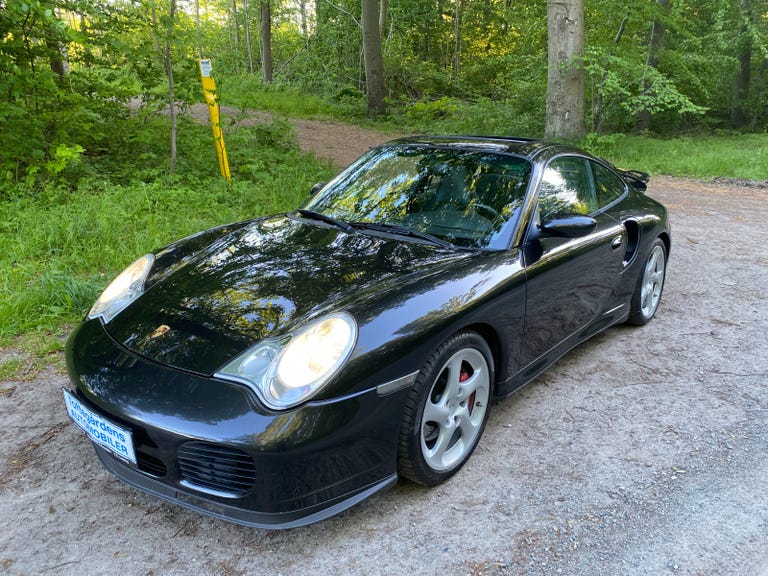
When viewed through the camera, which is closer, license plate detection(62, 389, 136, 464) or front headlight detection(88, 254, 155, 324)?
license plate detection(62, 389, 136, 464)

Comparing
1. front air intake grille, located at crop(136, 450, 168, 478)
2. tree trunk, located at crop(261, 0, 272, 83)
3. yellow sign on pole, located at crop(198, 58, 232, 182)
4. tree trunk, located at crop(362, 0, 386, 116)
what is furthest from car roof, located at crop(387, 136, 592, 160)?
A: tree trunk, located at crop(261, 0, 272, 83)

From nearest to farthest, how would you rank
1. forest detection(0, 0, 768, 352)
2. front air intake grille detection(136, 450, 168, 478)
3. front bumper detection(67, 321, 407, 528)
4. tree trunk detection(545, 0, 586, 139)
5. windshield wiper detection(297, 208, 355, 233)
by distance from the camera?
1. front bumper detection(67, 321, 407, 528)
2. front air intake grille detection(136, 450, 168, 478)
3. windshield wiper detection(297, 208, 355, 233)
4. forest detection(0, 0, 768, 352)
5. tree trunk detection(545, 0, 586, 139)

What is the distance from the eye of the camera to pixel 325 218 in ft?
11.2

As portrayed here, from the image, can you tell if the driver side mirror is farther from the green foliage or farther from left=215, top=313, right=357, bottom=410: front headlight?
the green foliage

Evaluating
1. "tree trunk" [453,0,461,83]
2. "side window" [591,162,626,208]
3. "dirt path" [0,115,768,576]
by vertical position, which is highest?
"tree trunk" [453,0,461,83]

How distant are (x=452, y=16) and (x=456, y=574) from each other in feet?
87.6

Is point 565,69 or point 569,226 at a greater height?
point 565,69

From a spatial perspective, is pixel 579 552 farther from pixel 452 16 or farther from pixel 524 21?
pixel 452 16

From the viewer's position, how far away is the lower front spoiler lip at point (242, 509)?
206cm

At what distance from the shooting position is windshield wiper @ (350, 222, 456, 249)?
2990 mm

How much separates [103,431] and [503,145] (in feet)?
8.45

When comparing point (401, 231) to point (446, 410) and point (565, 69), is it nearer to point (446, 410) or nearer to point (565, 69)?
point (446, 410)

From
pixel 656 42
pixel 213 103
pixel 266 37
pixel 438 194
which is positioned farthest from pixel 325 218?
pixel 266 37

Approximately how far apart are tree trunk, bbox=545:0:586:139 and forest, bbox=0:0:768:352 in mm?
50
